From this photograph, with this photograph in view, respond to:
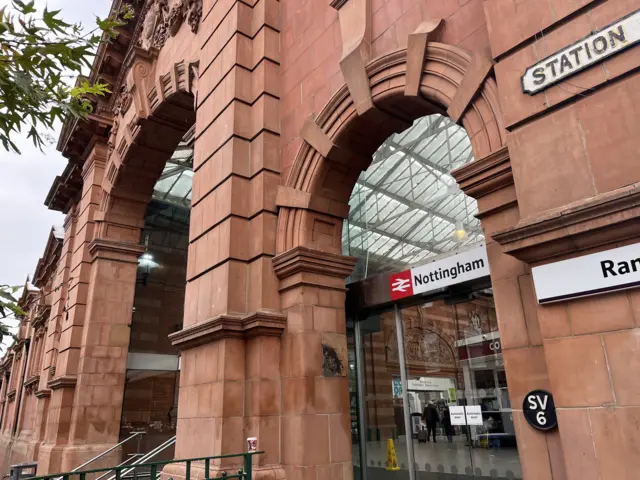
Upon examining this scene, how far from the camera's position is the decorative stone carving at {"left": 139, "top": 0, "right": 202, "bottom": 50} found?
10593mm

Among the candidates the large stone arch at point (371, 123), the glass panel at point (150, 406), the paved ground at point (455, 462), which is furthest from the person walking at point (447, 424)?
the glass panel at point (150, 406)

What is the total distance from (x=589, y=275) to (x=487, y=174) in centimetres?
150

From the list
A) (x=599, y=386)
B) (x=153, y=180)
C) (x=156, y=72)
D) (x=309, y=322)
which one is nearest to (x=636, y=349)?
(x=599, y=386)

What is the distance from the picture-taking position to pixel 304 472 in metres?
6.16

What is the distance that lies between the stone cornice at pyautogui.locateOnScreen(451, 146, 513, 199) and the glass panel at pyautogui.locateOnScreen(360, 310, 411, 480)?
13.6 feet

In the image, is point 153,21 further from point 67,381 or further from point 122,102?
point 67,381

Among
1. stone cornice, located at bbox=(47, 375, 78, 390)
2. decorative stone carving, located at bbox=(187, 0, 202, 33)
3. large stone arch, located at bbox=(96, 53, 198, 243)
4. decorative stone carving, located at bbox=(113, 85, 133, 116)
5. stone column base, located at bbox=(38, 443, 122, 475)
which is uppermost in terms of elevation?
decorative stone carving, located at bbox=(113, 85, 133, 116)

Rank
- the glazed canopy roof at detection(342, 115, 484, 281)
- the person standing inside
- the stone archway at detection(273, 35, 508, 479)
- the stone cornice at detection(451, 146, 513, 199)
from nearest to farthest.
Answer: the stone cornice at detection(451, 146, 513, 199) → the stone archway at detection(273, 35, 508, 479) → the person standing inside → the glazed canopy roof at detection(342, 115, 484, 281)

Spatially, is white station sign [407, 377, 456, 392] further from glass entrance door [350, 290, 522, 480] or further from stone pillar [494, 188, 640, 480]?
stone pillar [494, 188, 640, 480]

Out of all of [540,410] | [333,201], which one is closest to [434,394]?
[333,201]

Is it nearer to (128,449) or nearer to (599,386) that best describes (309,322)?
(599,386)

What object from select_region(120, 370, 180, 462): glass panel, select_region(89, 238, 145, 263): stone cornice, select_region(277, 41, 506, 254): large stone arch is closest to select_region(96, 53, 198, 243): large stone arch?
select_region(89, 238, 145, 263): stone cornice

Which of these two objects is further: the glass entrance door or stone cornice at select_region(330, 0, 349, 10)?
stone cornice at select_region(330, 0, 349, 10)

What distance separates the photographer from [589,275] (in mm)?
3557
